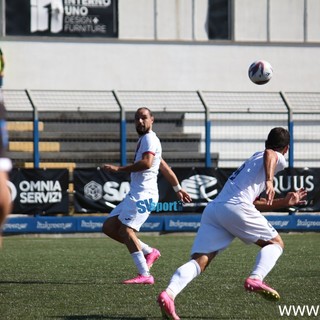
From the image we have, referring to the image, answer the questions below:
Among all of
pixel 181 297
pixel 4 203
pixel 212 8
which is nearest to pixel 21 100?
pixel 212 8

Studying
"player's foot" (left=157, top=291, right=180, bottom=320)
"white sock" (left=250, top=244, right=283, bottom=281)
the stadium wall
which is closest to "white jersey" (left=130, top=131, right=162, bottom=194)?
"white sock" (left=250, top=244, right=283, bottom=281)

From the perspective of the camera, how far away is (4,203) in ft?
19.5

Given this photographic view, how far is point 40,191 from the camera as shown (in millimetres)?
23062

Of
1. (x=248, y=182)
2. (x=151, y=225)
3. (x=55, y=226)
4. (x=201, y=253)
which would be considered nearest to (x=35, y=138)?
(x=55, y=226)

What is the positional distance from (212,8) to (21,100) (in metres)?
7.12

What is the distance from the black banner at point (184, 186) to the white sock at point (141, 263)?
1112 centimetres

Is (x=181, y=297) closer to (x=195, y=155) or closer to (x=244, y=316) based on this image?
(x=244, y=316)

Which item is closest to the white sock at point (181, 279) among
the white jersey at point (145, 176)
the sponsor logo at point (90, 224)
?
Result: the white jersey at point (145, 176)

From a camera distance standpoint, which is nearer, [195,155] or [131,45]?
[195,155]

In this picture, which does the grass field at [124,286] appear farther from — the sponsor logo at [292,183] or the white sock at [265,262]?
the sponsor logo at [292,183]

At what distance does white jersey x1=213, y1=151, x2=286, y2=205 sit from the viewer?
29.7ft

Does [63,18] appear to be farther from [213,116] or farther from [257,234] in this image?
[257,234]

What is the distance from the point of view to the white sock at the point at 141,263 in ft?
39.1

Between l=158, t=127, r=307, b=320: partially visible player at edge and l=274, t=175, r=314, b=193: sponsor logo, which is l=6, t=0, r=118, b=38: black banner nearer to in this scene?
l=274, t=175, r=314, b=193: sponsor logo
